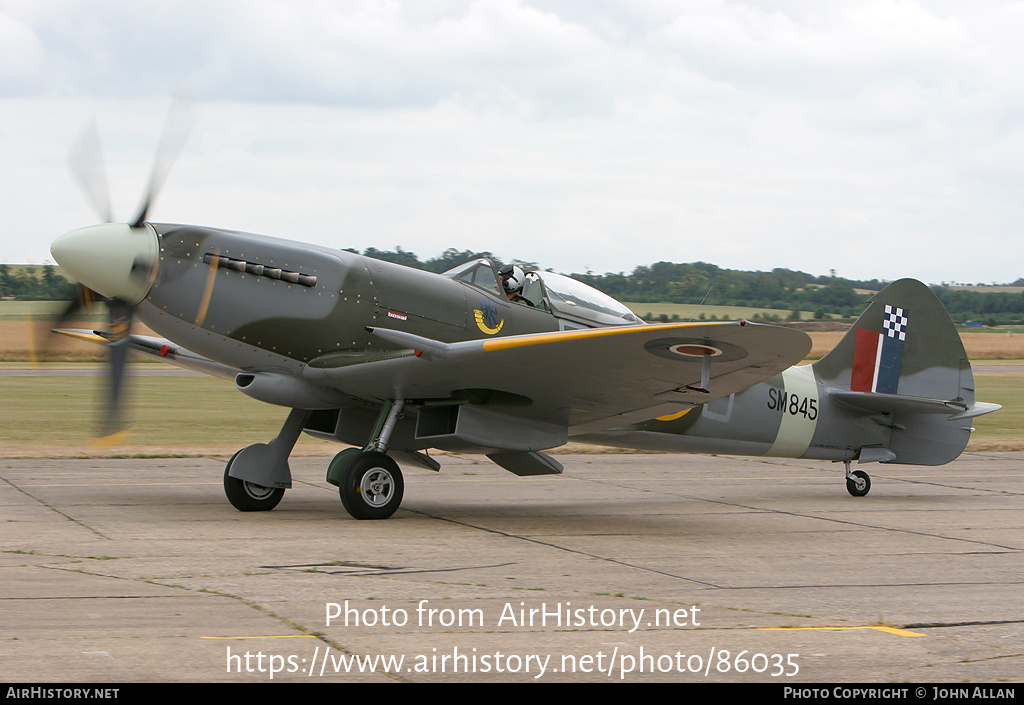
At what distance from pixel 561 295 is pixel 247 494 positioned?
3.61 m

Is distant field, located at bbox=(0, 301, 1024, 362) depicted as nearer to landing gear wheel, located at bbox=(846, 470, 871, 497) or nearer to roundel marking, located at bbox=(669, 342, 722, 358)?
roundel marking, located at bbox=(669, 342, 722, 358)

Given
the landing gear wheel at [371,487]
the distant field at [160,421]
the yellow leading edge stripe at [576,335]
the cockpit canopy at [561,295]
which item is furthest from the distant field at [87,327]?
the landing gear wheel at [371,487]

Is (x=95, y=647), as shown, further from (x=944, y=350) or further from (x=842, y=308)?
(x=842, y=308)

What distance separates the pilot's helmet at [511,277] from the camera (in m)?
9.84

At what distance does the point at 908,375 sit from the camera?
12.7 meters

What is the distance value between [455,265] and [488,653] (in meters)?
6.10

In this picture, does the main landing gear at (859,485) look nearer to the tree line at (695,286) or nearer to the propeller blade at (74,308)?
the tree line at (695,286)

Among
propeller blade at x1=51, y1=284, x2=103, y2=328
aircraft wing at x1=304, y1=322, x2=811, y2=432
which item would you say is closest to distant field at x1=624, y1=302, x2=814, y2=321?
aircraft wing at x1=304, y1=322, x2=811, y2=432

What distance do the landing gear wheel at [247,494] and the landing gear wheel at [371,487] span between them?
1.15 meters

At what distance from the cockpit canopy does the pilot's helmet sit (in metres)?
0.06

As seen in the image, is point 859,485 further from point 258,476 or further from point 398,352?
point 258,476

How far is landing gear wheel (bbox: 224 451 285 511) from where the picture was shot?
952cm

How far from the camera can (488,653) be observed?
469 cm
